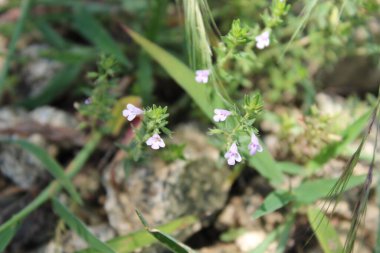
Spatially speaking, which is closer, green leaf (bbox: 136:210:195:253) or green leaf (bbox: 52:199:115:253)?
green leaf (bbox: 136:210:195:253)

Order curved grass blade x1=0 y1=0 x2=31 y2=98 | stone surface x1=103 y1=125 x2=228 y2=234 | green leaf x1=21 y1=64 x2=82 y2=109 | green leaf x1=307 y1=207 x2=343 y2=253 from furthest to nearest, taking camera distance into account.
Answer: green leaf x1=21 y1=64 x2=82 y2=109, curved grass blade x1=0 y1=0 x2=31 y2=98, stone surface x1=103 y1=125 x2=228 y2=234, green leaf x1=307 y1=207 x2=343 y2=253

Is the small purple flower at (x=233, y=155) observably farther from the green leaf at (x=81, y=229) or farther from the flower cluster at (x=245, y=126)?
the green leaf at (x=81, y=229)

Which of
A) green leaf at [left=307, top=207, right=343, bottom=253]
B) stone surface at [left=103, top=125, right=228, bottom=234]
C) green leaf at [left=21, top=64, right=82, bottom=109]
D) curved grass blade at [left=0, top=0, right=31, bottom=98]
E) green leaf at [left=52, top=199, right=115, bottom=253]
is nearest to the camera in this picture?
green leaf at [left=52, top=199, right=115, bottom=253]

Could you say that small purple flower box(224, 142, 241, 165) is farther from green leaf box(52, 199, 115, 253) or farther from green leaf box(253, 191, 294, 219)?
green leaf box(52, 199, 115, 253)

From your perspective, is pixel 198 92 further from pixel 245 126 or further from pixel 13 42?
pixel 13 42

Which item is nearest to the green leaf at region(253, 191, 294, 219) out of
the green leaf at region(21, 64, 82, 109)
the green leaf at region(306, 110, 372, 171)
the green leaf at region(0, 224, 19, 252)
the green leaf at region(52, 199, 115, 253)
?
the green leaf at region(306, 110, 372, 171)

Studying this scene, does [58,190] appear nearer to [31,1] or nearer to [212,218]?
[212,218]
